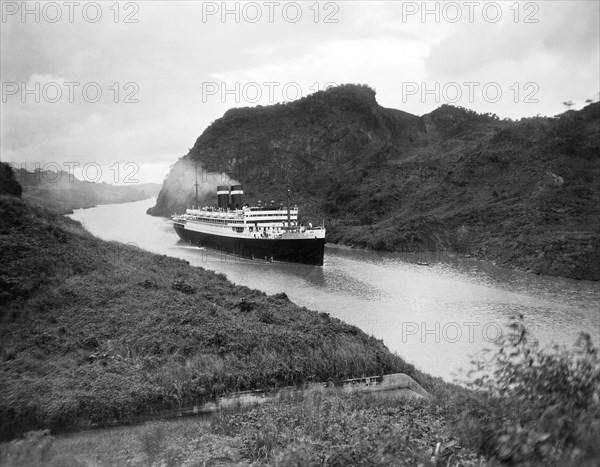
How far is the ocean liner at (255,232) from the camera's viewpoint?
4078 cm

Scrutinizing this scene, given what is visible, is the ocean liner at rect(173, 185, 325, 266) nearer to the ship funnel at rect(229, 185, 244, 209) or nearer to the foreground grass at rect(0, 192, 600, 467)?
the ship funnel at rect(229, 185, 244, 209)

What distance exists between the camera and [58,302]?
1658cm

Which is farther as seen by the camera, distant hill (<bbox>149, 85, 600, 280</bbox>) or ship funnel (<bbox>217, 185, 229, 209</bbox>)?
ship funnel (<bbox>217, 185, 229, 209</bbox>)

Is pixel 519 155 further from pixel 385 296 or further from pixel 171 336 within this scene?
pixel 171 336

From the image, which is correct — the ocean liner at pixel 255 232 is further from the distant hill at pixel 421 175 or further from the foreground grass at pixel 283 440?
the foreground grass at pixel 283 440

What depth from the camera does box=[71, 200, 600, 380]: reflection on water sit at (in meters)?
19.3

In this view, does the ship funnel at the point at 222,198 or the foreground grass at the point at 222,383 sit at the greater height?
the ship funnel at the point at 222,198

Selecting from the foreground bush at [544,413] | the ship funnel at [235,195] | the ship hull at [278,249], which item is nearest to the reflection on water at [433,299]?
the ship hull at [278,249]

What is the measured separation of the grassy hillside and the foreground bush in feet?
25.9

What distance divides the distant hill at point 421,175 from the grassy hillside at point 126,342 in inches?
384

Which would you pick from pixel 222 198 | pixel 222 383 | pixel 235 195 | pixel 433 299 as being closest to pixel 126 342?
pixel 222 383

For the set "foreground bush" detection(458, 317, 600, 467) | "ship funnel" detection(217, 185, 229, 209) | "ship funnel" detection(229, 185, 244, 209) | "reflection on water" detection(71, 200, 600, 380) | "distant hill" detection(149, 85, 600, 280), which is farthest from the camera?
"ship funnel" detection(217, 185, 229, 209)

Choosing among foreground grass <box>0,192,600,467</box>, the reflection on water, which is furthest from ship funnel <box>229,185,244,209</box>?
foreground grass <box>0,192,600,467</box>

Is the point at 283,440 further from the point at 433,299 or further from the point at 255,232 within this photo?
the point at 255,232
